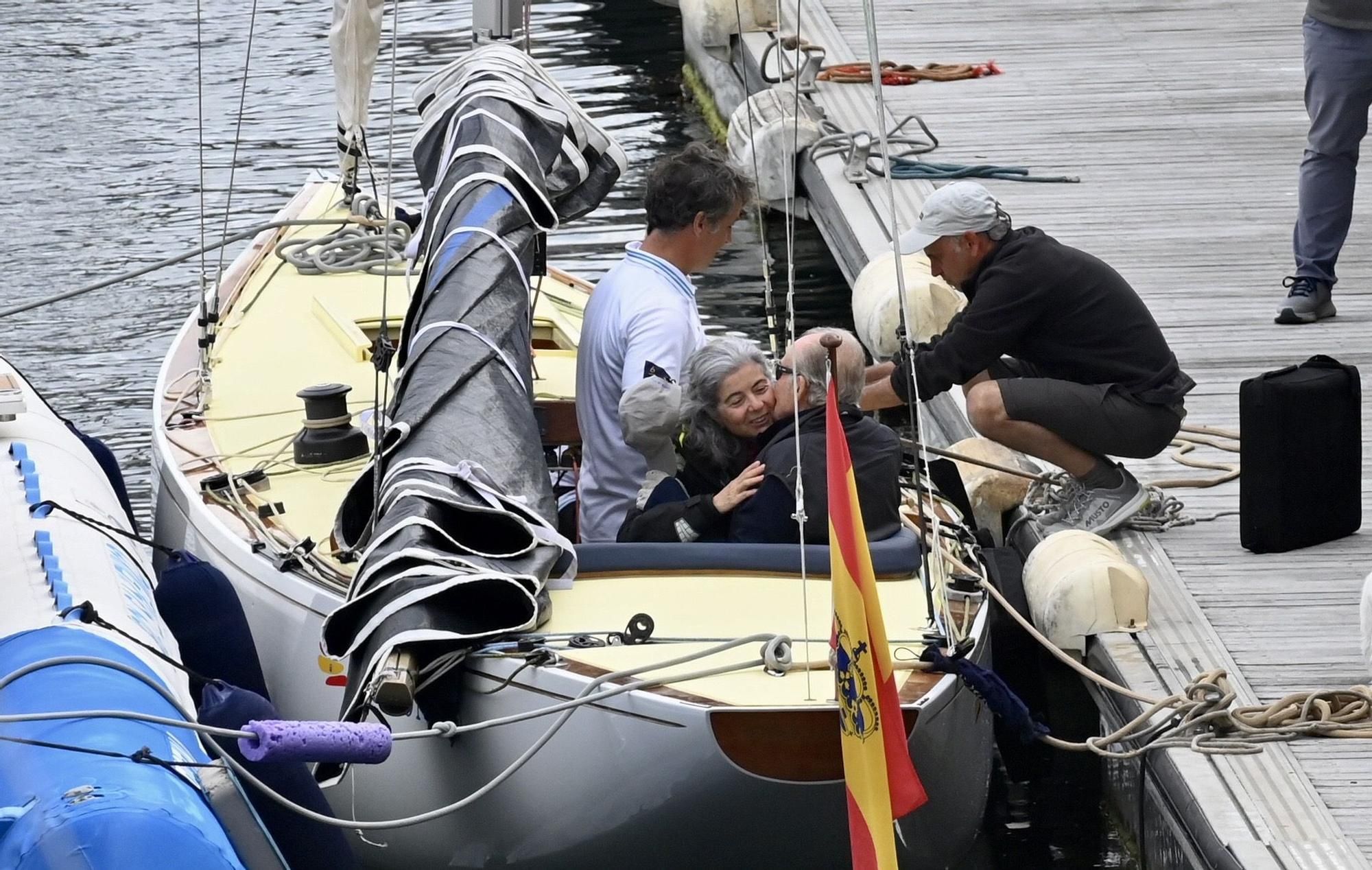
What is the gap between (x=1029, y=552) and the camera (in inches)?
218

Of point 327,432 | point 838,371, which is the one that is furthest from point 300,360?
point 838,371

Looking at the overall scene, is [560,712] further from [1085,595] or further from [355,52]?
[355,52]

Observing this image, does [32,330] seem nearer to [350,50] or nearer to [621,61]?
[350,50]

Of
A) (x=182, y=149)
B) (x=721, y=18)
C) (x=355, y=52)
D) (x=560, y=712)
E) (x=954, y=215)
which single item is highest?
(x=355, y=52)

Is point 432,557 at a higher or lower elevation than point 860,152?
higher

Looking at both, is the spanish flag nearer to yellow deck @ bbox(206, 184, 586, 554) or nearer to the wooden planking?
the wooden planking

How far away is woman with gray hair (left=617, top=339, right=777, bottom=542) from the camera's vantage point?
4312 mm

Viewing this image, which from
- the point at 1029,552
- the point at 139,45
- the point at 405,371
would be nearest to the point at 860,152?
the point at 1029,552

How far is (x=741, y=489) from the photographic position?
14.0ft

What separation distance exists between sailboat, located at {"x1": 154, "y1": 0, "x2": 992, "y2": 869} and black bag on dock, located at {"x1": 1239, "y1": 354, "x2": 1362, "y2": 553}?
87cm

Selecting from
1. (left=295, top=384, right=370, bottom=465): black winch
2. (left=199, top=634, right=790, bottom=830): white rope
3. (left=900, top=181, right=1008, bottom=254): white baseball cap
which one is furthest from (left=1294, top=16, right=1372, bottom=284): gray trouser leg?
(left=199, top=634, right=790, bottom=830): white rope

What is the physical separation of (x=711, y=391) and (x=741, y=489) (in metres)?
0.25

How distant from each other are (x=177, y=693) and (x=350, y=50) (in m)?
3.37

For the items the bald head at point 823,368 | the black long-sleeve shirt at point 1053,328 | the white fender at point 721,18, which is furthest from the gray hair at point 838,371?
the white fender at point 721,18
